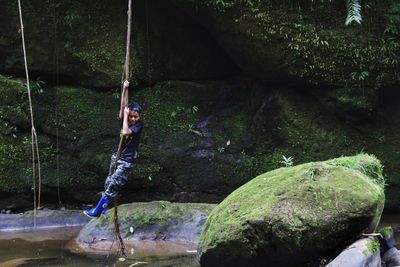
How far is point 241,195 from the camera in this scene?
18.7ft

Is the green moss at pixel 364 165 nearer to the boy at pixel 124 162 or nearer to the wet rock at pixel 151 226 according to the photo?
the boy at pixel 124 162

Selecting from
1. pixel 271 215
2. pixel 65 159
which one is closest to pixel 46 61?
pixel 65 159

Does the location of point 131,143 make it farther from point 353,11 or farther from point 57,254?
point 353,11

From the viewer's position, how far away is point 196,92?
9.18 metres

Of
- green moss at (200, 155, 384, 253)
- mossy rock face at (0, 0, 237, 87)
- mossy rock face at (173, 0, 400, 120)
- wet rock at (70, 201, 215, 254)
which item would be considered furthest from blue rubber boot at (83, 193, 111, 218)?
mossy rock face at (173, 0, 400, 120)

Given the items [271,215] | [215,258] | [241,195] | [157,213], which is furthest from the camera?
[157,213]

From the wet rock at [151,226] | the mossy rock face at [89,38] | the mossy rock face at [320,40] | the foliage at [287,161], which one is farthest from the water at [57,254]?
the mossy rock face at [89,38]

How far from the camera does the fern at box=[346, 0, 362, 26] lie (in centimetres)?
729

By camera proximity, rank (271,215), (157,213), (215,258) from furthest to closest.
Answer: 1. (157,213)
2. (215,258)
3. (271,215)

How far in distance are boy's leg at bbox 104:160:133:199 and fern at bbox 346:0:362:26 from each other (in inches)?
148

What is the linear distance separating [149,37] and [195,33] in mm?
833

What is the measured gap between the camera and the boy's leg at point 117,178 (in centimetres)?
614

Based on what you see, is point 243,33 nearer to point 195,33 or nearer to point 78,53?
point 195,33

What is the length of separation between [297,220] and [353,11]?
390 centimetres
